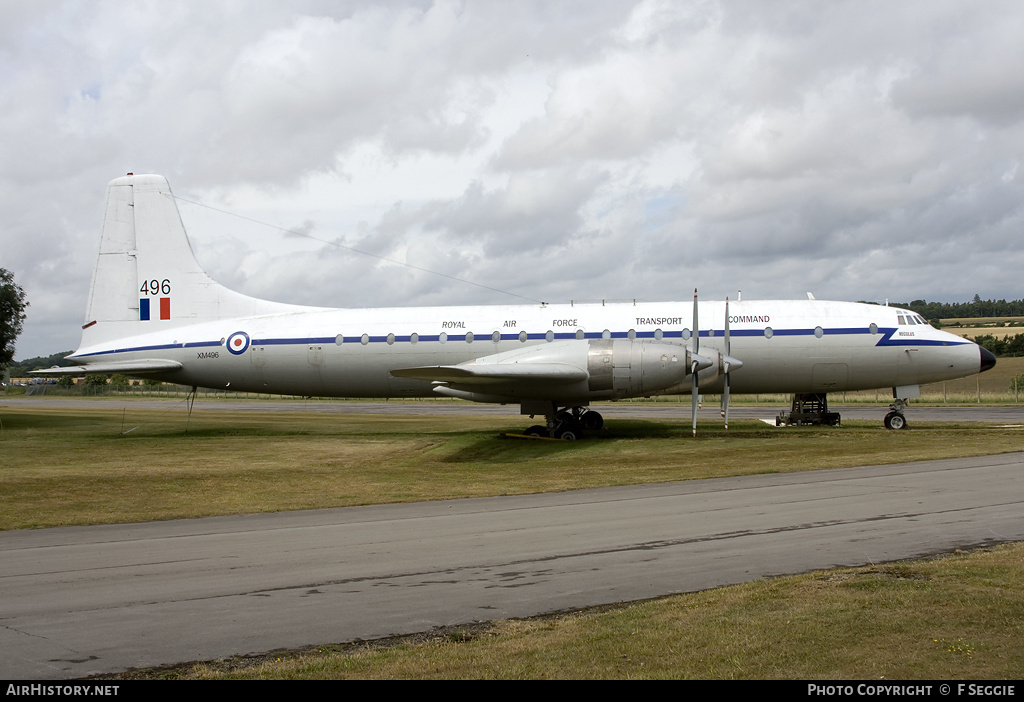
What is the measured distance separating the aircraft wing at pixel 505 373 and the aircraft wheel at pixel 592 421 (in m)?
4.30

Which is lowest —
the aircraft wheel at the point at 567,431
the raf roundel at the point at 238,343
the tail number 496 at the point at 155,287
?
the aircraft wheel at the point at 567,431

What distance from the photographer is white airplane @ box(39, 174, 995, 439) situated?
23922 millimetres

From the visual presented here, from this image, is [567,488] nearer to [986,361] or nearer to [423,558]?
[423,558]

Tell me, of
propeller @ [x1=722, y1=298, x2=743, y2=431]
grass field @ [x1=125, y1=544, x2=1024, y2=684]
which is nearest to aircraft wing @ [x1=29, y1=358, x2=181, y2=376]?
propeller @ [x1=722, y1=298, x2=743, y2=431]

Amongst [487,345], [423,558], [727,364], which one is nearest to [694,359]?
[727,364]

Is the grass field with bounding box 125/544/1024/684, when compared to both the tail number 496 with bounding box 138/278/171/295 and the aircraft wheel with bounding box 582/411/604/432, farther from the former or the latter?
the tail number 496 with bounding box 138/278/171/295

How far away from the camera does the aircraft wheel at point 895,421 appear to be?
85.3ft

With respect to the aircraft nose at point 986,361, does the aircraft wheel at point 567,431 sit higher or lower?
lower

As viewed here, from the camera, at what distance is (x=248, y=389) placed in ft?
94.8

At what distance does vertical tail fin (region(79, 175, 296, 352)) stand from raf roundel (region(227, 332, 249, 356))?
54.7 inches

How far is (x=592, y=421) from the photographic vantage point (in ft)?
91.7

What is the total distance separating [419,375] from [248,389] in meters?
8.76

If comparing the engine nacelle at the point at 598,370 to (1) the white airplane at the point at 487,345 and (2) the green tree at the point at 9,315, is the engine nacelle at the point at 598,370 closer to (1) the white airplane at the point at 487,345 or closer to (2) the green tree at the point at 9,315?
(1) the white airplane at the point at 487,345

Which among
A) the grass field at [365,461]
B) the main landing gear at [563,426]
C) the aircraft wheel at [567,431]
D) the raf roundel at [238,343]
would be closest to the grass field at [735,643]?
the grass field at [365,461]
